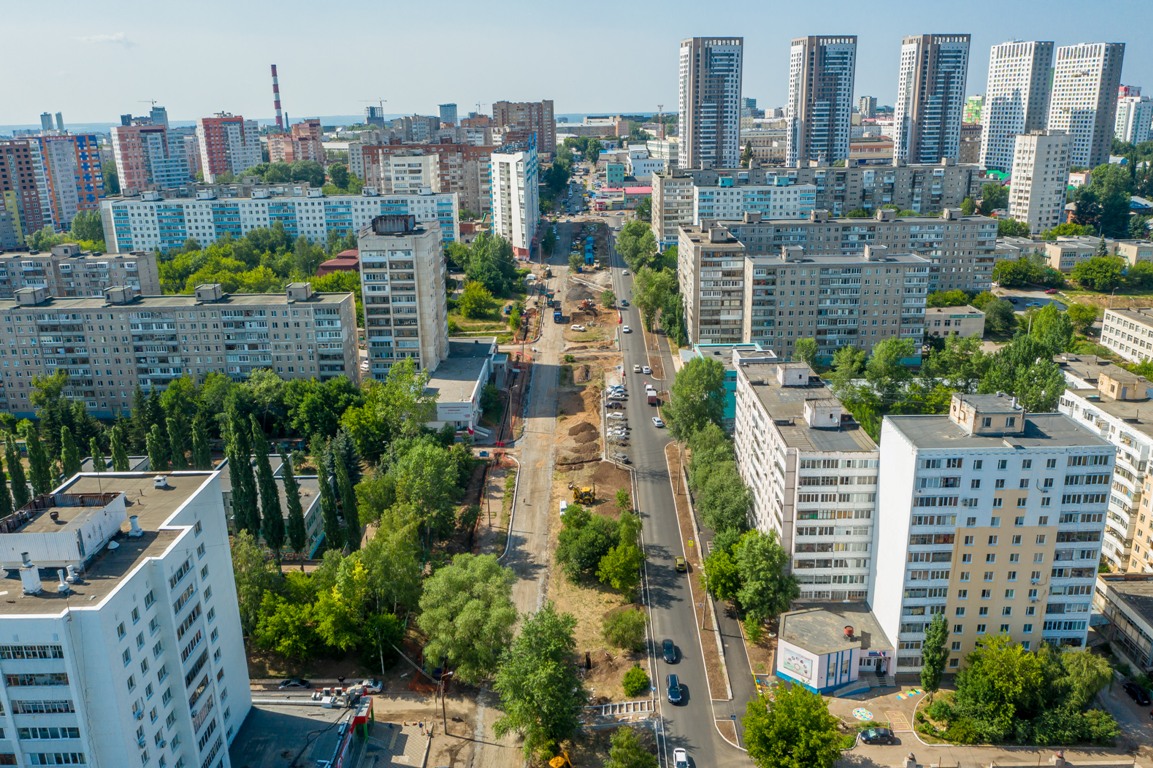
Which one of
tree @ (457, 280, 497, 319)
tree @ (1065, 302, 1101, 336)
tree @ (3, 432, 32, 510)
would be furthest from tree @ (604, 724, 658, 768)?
tree @ (1065, 302, 1101, 336)

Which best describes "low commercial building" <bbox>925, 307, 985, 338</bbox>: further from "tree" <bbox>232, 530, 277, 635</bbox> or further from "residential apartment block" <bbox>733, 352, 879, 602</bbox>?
"tree" <bbox>232, 530, 277, 635</bbox>

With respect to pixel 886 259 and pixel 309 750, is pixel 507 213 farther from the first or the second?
pixel 309 750

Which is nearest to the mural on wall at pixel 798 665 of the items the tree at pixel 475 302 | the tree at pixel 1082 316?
the tree at pixel 475 302

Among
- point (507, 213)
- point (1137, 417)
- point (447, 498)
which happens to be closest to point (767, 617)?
point (447, 498)

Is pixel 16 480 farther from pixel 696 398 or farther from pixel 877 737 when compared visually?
pixel 877 737

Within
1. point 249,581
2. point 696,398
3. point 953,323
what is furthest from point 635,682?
point 953,323

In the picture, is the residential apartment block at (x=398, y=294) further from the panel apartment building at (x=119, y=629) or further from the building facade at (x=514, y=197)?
the building facade at (x=514, y=197)
